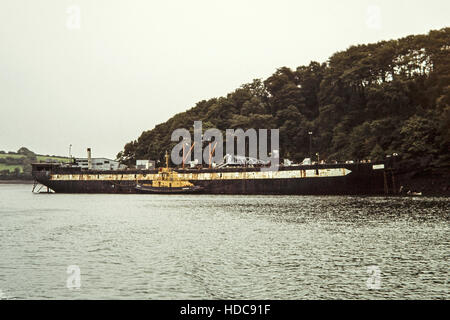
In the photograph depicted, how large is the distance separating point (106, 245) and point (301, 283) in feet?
49.6

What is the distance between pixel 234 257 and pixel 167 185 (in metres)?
71.5

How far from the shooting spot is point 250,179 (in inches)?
3307

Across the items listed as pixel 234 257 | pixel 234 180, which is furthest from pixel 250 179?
pixel 234 257

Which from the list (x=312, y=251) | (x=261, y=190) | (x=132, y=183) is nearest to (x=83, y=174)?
(x=132, y=183)

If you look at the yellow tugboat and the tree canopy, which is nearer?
the tree canopy

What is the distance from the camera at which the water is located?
18.2 metres

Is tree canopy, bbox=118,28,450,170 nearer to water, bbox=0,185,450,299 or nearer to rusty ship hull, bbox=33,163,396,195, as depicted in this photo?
rusty ship hull, bbox=33,163,396,195

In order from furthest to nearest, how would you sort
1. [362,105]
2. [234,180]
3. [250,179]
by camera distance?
1. [362,105]
2. [234,180]
3. [250,179]

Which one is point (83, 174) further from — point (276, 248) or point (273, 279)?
point (273, 279)

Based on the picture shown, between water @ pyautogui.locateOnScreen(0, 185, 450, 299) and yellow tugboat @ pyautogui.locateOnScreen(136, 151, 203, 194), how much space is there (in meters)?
48.7

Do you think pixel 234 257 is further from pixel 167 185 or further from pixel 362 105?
pixel 362 105

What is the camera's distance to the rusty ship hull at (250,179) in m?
72.5

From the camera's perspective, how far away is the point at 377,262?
22875mm

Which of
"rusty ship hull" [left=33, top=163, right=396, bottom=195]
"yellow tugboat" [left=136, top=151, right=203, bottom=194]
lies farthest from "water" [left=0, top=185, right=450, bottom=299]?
"yellow tugboat" [left=136, top=151, right=203, bottom=194]
